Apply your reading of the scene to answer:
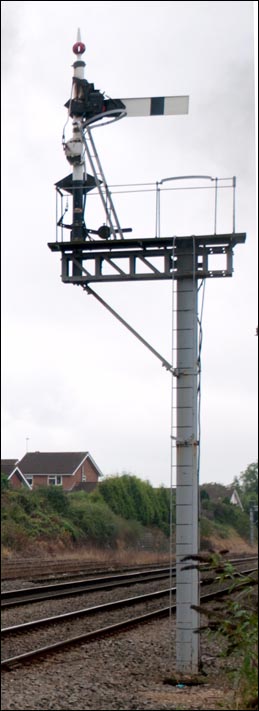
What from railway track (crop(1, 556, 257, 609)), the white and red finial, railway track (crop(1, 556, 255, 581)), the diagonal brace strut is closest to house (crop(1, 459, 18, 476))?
the diagonal brace strut

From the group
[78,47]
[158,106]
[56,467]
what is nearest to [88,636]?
[56,467]

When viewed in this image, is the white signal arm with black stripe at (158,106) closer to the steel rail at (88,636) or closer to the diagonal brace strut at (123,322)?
the diagonal brace strut at (123,322)

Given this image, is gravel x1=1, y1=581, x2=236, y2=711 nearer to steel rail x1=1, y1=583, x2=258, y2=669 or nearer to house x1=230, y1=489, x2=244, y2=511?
steel rail x1=1, y1=583, x2=258, y2=669

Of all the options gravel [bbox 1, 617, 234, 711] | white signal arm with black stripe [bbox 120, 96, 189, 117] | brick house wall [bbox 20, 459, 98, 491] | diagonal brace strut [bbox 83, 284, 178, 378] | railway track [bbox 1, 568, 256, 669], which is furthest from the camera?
railway track [bbox 1, 568, 256, 669]

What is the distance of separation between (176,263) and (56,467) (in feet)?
7.15

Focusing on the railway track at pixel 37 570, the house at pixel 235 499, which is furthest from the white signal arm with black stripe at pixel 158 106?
the railway track at pixel 37 570

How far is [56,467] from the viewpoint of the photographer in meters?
5.25

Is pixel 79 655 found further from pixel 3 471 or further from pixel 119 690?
pixel 3 471

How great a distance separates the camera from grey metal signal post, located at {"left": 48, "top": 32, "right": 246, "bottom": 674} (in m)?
4.13

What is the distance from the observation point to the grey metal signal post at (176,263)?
4.13 metres

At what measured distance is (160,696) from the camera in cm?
552

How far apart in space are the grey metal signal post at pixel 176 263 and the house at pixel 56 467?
81 centimetres

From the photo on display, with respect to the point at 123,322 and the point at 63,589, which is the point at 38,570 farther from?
the point at 123,322

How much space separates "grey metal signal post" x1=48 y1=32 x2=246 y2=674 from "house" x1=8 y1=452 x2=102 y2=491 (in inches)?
32.0
